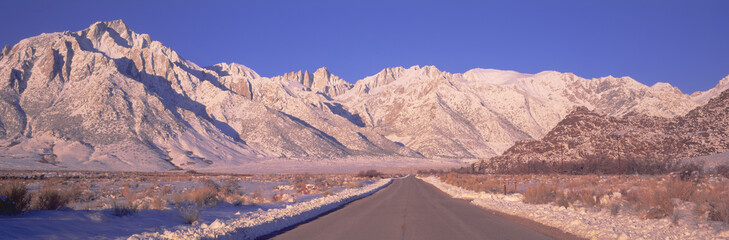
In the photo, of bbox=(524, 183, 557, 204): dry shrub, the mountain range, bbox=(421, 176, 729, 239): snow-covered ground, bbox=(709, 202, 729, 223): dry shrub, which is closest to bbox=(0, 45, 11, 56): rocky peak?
the mountain range

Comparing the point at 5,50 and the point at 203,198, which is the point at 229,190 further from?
the point at 5,50

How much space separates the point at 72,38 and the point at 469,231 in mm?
172100

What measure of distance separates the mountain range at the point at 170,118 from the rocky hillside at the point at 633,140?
14.6ft

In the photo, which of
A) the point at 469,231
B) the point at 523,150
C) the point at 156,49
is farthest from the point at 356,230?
the point at 156,49

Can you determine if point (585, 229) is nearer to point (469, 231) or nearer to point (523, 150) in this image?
point (469, 231)

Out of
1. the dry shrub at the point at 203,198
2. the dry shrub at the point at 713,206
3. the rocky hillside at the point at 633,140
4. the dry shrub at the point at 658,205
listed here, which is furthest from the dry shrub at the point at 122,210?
the rocky hillside at the point at 633,140

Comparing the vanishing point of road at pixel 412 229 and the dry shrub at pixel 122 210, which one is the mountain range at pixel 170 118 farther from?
the dry shrub at pixel 122 210

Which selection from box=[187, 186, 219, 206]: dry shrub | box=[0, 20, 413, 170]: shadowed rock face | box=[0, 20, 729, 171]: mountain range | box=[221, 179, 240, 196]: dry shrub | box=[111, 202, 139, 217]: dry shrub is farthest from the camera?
box=[0, 20, 413, 170]: shadowed rock face

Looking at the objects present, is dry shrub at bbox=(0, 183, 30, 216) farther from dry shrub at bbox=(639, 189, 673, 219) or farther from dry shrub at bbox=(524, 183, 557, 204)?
dry shrub at bbox=(524, 183, 557, 204)

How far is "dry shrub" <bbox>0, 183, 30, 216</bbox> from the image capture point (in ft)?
36.4

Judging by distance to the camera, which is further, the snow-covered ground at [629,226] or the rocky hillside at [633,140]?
the rocky hillside at [633,140]

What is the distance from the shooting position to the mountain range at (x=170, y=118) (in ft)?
358

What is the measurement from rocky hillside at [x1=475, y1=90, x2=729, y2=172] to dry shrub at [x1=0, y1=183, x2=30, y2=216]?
5457 centimetres

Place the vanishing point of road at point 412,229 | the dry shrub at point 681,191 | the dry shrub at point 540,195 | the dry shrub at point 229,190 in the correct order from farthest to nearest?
the dry shrub at point 229,190 < the dry shrub at point 540,195 < the dry shrub at point 681,191 < the vanishing point of road at point 412,229
